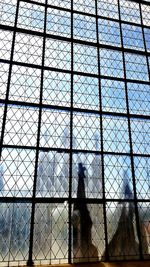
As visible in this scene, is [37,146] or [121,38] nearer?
[37,146]

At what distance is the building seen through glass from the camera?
16.7ft

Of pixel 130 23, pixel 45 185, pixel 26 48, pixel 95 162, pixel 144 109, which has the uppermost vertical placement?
pixel 130 23

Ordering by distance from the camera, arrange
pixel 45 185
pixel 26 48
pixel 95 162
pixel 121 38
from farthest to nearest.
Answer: pixel 121 38, pixel 26 48, pixel 95 162, pixel 45 185

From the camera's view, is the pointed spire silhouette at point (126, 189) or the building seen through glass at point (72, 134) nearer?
the building seen through glass at point (72, 134)

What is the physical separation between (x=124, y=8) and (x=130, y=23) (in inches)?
23.6

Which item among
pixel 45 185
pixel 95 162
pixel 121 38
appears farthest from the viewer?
pixel 121 38

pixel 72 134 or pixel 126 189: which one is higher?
pixel 72 134

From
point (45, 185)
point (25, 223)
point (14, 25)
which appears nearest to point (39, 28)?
point (14, 25)

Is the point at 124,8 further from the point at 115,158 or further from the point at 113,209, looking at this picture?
the point at 113,209

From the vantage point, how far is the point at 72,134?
5.92 meters

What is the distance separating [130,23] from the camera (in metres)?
7.79

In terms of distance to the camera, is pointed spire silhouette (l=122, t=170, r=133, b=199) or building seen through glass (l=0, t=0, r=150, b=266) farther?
Result: pointed spire silhouette (l=122, t=170, r=133, b=199)

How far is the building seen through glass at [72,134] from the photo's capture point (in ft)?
16.7

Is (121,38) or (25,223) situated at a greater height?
(121,38)
